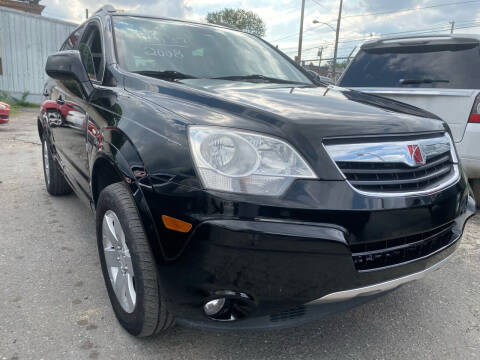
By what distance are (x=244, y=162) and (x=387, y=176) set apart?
2.02ft

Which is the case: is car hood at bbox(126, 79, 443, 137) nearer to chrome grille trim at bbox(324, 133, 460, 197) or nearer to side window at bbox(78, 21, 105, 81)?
chrome grille trim at bbox(324, 133, 460, 197)

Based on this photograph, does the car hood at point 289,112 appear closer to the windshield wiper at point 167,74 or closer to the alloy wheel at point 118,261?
the windshield wiper at point 167,74

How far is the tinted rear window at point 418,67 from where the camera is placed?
367 cm

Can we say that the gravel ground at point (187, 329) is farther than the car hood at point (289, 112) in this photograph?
Yes

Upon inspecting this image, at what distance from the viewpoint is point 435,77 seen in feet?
12.6

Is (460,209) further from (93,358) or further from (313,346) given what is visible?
(93,358)

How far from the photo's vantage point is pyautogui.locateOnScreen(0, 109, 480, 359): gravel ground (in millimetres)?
1905

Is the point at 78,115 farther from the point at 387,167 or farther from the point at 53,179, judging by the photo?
the point at 387,167

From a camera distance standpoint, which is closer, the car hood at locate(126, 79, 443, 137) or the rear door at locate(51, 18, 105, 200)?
the car hood at locate(126, 79, 443, 137)

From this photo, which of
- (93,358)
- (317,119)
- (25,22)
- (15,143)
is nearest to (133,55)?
(317,119)

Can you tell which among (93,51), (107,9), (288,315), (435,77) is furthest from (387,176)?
(435,77)

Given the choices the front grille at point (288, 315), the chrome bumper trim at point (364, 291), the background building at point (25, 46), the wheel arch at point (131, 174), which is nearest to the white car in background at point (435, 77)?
the chrome bumper trim at point (364, 291)

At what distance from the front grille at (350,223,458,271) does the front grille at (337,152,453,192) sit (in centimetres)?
21

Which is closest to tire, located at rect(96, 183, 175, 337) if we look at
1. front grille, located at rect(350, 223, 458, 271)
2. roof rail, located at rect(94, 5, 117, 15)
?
front grille, located at rect(350, 223, 458, 271)
